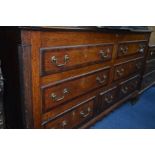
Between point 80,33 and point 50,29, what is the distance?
231 mm

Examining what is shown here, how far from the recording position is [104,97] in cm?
145

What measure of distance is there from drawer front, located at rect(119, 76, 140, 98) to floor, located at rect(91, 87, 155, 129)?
193 mm

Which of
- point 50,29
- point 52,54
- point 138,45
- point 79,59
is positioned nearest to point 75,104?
point 79,59

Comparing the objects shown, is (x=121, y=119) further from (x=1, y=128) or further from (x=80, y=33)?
(x=1, y=128)

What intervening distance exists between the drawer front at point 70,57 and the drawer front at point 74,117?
323 millimetres

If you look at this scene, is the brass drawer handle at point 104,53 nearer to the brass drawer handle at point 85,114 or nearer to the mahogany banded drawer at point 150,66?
the brass drawer handle at point 85,114

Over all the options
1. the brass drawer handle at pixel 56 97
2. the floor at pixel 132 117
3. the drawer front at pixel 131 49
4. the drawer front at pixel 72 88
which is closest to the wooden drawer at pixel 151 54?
the drawer front at pixel 131 49

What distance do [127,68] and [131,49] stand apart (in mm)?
190

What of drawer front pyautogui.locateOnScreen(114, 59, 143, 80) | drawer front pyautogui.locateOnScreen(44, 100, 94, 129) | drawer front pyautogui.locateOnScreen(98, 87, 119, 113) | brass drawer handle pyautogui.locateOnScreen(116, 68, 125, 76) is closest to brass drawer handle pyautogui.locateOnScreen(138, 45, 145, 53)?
drawer front pyautogui.locateOnScreen(114, 59, 143, 80)

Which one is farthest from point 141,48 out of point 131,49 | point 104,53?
point 104,53

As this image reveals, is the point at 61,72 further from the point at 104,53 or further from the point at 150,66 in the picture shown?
the point at 150,66

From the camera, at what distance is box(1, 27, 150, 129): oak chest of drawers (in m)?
0.80
